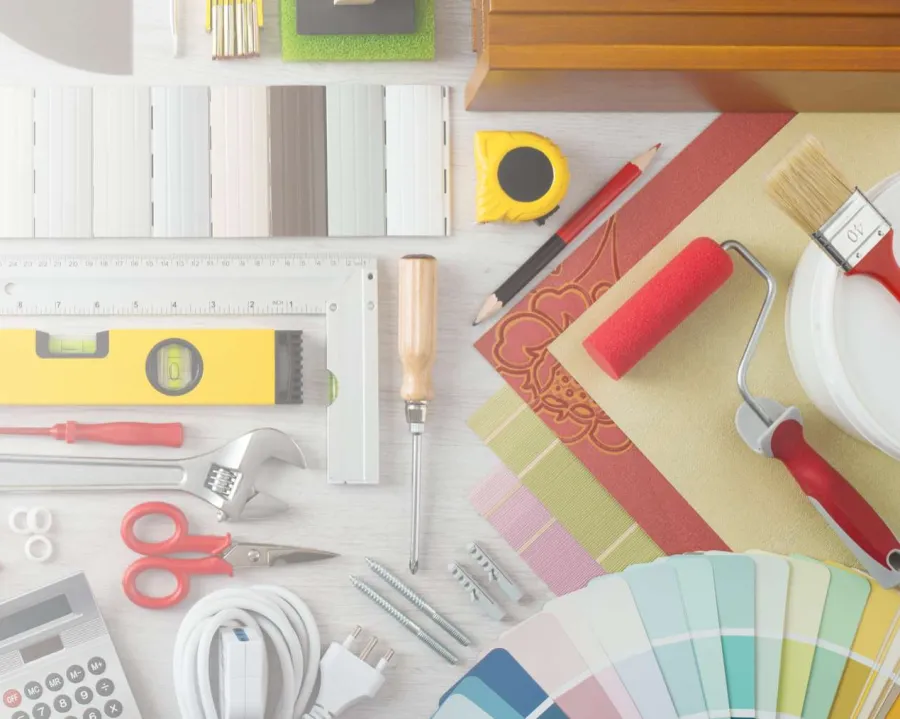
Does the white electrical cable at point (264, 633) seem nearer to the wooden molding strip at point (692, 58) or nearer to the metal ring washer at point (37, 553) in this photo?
the metal ring washer at point (37, 553)

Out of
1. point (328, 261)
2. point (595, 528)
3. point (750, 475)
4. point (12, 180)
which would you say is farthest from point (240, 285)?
point (750, 475)

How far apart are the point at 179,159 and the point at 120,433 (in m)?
0.27

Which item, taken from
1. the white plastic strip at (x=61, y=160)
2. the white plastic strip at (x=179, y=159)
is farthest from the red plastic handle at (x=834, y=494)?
the white plastic strip at (x=61, y=160)

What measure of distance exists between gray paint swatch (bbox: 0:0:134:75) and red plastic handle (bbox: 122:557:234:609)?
48 centimetres

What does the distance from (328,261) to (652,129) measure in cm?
35

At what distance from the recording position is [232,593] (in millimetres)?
860

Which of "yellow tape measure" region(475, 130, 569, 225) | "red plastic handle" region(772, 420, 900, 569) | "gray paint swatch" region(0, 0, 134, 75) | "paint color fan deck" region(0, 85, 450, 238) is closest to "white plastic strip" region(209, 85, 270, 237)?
"paint color fan deck" region(0, 85, 450, 238)

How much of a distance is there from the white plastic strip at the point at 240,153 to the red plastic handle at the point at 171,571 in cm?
33

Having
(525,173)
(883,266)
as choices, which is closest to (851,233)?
(883,266)

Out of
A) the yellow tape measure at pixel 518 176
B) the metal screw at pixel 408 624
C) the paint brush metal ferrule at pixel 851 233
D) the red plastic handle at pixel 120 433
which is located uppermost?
the yellow tape measure at pixel 518 176

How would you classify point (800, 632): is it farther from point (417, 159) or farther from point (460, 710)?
point (417, 159)

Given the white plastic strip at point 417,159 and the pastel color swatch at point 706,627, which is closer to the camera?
the pastel color swatch at point 706,627

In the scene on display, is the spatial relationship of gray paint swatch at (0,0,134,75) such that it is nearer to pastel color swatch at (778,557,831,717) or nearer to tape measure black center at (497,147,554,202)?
tape measure black center at (497,147,554,202)

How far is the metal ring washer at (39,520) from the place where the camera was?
876mm
